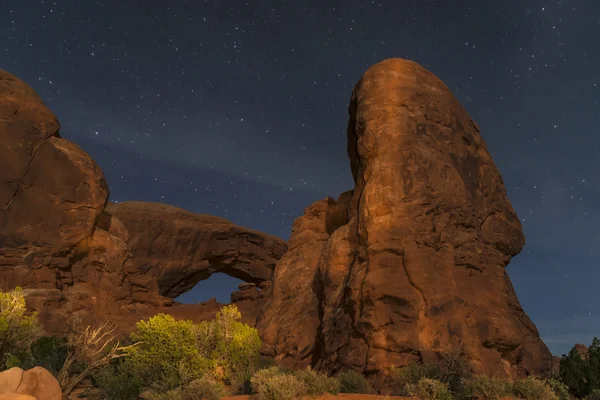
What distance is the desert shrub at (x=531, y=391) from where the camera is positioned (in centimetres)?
1211

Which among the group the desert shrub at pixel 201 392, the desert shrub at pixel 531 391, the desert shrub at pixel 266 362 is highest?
the desert shrub at pixel 531 391

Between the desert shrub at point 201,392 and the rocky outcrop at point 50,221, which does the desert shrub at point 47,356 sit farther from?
the rocky outcrop at point 50,221

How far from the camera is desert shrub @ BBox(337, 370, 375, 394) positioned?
575 inches

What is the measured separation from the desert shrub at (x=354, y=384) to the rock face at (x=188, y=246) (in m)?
33.2

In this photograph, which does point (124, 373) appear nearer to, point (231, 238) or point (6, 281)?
point (6, 281)

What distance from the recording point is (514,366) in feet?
57.0

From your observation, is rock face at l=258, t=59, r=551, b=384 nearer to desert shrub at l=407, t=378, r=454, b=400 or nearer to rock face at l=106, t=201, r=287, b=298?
desert shrub at l=407, t=378, r=454, b=400

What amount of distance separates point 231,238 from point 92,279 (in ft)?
70.0

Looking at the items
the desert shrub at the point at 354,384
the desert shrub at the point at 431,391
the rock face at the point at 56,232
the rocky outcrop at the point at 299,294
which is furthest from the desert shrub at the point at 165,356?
the rock face at the point at 56,232

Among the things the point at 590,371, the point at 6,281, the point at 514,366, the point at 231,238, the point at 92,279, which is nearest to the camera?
the point at 590,371

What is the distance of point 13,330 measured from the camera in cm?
1559

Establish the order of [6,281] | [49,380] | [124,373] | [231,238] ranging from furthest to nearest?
[231,238] < [6,281] < [124,373] < [49,380]

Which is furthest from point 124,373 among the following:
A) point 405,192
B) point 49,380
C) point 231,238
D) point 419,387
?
point 231,238

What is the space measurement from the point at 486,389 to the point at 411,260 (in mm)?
6001
